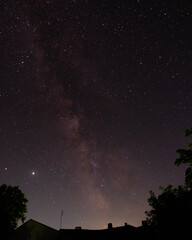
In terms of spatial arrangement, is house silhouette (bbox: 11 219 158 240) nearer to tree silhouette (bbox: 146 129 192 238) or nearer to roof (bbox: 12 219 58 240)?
roof (bbox: 12 219 58 240)

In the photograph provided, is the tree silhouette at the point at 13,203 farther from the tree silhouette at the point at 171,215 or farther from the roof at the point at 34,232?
the tree silhouette at the point at 171,215

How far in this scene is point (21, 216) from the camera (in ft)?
108

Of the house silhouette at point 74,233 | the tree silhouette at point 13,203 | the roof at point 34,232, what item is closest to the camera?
the roof at point 34,232

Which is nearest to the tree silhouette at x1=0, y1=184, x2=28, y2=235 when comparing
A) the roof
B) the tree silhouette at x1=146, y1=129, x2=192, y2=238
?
the roof

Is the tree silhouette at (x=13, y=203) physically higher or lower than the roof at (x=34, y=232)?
higher

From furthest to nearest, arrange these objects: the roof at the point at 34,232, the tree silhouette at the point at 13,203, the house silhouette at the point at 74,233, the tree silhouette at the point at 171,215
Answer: the tree silhouette at the point at 13,203
the house silhouette at the point at 74,233
the roof at the point at 34,232
the tree silhouette at the point at 171,215

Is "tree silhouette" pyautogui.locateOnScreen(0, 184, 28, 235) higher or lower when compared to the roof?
higher

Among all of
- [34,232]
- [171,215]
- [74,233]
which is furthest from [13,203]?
[171,215]

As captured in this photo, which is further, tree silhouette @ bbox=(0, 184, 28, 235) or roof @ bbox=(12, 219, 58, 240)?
tree silhouette @ bbox=(0, 184, 28, 235)

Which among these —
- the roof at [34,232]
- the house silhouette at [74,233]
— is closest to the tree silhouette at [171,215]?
the house silhouette at [74,233]

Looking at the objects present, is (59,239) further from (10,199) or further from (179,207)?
(179,207)

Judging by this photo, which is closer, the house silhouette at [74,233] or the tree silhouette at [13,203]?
the house silhouette at [74,233]

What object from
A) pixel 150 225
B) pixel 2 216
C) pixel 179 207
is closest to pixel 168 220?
pixel 179 207

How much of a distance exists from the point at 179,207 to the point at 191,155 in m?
15.9
